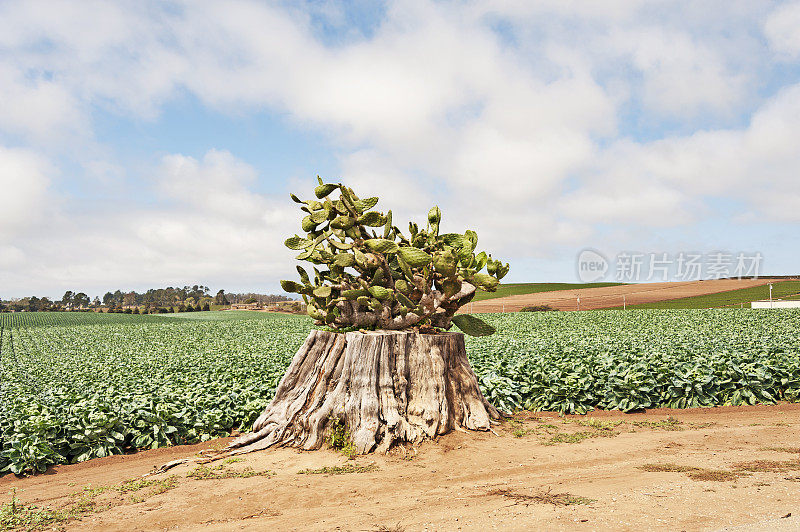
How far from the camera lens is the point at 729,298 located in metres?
53.6

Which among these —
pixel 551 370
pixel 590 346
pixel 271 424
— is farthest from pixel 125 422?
pixel 590 346

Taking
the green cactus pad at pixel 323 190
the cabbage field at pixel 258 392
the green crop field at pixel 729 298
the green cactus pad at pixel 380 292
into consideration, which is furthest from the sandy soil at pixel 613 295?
the green cactus pad at pixel 323 190

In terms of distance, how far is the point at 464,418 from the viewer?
636 cm

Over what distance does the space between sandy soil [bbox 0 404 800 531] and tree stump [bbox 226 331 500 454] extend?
0.84ft

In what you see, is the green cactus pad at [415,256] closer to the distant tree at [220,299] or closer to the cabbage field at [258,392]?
the cabbage field at [258,392]

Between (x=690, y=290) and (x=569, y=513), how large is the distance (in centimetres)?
6605


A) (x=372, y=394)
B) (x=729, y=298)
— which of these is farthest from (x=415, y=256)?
(x=729, y=298)

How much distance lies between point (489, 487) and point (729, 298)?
196 feet

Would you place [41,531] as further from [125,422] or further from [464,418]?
[464,418]

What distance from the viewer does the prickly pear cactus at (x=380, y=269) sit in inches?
240

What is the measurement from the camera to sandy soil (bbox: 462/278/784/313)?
186ft

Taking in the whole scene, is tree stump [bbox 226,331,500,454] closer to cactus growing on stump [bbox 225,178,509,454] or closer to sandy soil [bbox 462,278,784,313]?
cactus growing on stump [bbox 225,178,509,454]

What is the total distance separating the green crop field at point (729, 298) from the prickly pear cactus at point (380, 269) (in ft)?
165

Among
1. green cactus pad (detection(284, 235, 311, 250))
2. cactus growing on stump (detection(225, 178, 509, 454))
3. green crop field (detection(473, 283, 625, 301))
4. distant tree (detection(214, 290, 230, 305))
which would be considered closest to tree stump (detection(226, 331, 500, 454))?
cactus growing on stump (detection(225, 178, 509, 454))
